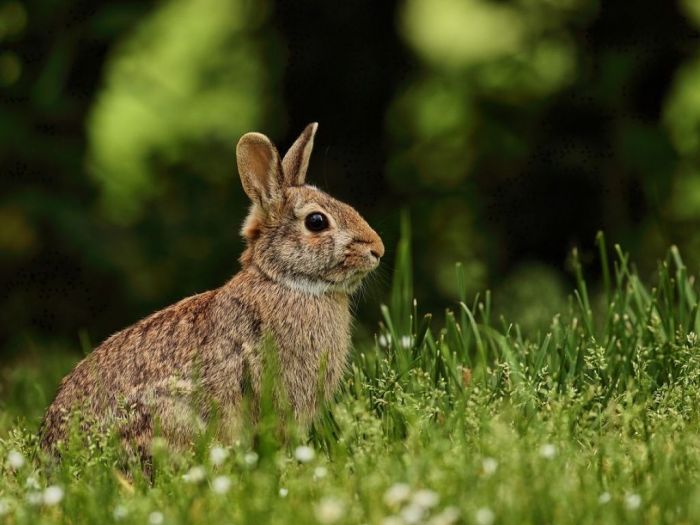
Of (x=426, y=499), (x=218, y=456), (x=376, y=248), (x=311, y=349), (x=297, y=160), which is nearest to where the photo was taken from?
(x=426, y=499)

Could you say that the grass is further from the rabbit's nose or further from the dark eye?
the dark eye

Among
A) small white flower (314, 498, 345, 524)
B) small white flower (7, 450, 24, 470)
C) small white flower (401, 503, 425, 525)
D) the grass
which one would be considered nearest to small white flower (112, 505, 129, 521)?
the grass

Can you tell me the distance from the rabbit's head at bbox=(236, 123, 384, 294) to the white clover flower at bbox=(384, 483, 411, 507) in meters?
1.61

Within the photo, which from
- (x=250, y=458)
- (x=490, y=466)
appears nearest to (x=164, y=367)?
(x=250, y=458)

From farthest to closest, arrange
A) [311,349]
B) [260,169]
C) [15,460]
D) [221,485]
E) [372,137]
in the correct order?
[372,137] < [260,169] < [311,349] < [15,460] < [221,485]

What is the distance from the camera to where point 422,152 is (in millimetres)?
8344

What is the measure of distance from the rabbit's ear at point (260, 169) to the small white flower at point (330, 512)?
2.02m

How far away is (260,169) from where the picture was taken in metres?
5.19

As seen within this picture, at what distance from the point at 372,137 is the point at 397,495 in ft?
16.7

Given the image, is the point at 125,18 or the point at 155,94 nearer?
the point at 125,18

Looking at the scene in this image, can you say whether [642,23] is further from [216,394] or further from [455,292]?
[216,394]

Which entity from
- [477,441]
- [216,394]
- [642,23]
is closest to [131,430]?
[216,394]

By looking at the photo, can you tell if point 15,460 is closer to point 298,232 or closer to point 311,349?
point 311,349

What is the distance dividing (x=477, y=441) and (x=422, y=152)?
14.7 ft
